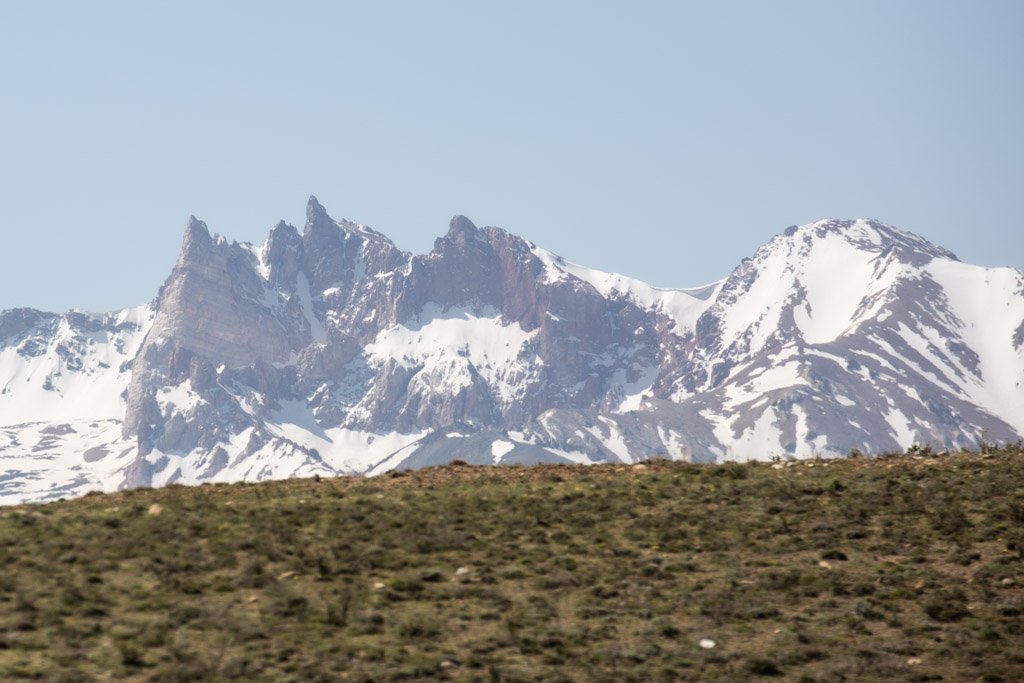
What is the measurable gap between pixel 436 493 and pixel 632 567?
8.47 meters

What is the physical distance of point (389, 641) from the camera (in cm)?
2981

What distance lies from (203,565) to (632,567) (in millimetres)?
9573

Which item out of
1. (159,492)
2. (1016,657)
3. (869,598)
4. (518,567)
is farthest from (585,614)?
(159,492)

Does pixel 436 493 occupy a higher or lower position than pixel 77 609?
higher

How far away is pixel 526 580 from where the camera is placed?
34.3m

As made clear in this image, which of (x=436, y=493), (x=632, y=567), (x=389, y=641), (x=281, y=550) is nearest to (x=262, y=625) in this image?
(x=389, y=641)

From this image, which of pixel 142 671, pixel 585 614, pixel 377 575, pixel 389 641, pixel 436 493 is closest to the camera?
pixel 142 671

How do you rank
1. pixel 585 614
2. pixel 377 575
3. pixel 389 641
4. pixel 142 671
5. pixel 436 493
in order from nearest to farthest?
1. pixel 142 671
2. pixel 389 641
3. pixel 585 614
4. pixel 377 575
5. pixel 436 493

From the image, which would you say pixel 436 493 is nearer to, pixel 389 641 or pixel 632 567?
pixel 632 567

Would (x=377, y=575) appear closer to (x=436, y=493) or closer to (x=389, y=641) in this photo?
(x=389, y=641)

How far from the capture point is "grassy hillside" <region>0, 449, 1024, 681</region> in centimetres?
2909

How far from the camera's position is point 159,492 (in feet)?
140

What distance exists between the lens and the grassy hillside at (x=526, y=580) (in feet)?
95.5

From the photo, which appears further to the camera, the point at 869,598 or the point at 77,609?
the point at 869,598
